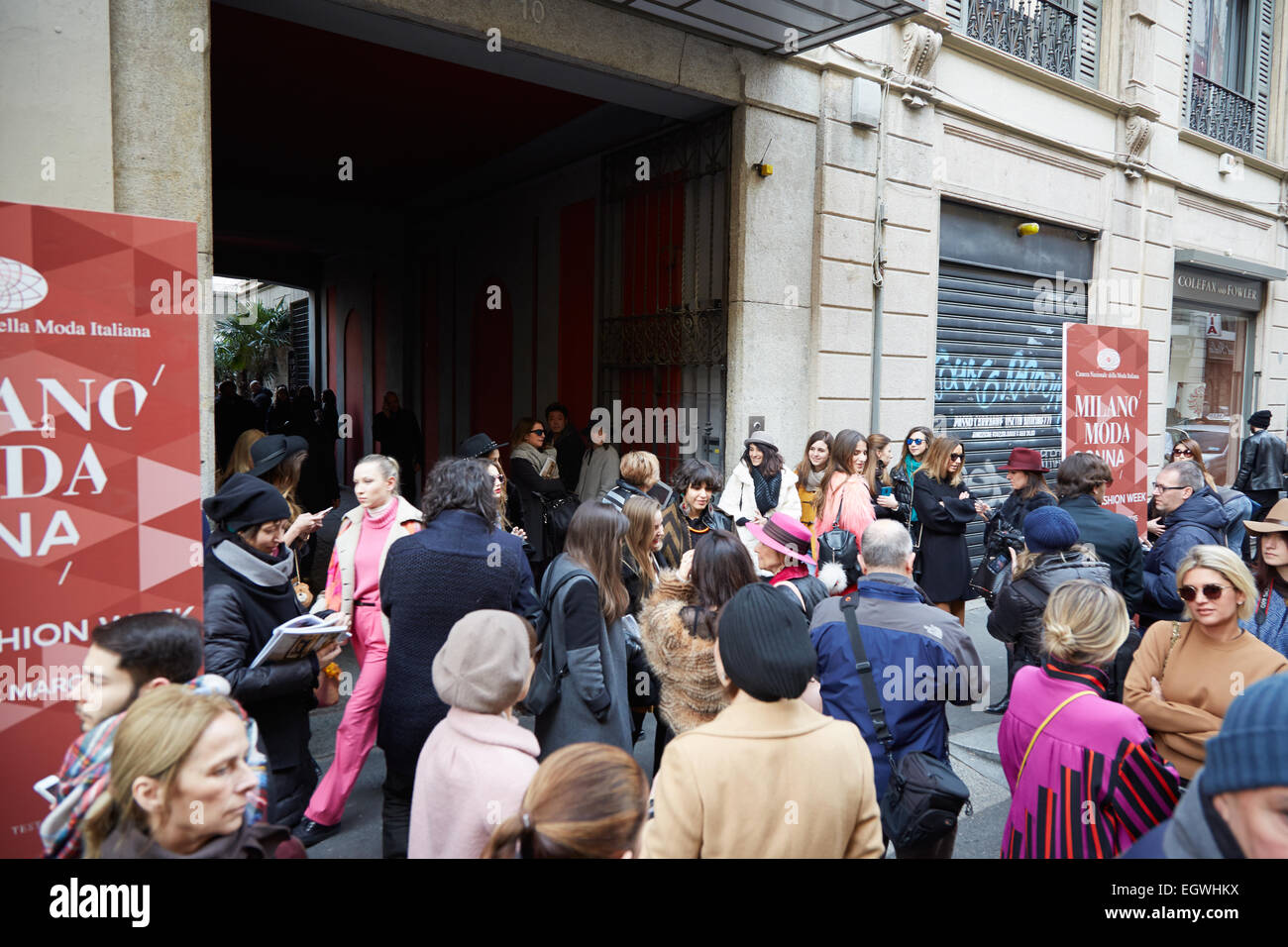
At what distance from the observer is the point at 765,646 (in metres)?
1.99

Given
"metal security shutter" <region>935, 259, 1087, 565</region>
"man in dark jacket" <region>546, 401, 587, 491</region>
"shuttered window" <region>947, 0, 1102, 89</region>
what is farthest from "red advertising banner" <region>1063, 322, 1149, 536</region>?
"man in dark jacket" <region>546, 401, 587, 491</region>

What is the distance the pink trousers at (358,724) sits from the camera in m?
3.95

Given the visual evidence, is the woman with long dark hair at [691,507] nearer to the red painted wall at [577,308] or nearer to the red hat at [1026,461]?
the red hat at [1026,461]

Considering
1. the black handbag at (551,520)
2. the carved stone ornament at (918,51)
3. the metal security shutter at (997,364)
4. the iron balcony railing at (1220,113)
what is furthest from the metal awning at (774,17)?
the iron balcony railing at (1220,113)

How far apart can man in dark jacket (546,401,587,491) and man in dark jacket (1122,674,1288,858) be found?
7296 mm

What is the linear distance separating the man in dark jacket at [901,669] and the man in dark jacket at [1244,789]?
141 cm

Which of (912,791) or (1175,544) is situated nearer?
(912,791)

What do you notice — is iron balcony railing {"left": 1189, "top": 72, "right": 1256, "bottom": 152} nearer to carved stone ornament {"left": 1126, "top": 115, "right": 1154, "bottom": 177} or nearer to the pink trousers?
carved stone ornament {"left": 1126, "top": 115, "right": 1154, "bottom": 177}

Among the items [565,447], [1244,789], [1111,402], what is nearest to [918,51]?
[1111,402]

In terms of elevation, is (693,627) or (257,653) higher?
(693,627)

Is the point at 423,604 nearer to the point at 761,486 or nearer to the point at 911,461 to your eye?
the point at 761,486

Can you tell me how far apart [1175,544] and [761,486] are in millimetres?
2885

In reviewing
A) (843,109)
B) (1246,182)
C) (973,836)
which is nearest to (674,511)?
(973,836)
